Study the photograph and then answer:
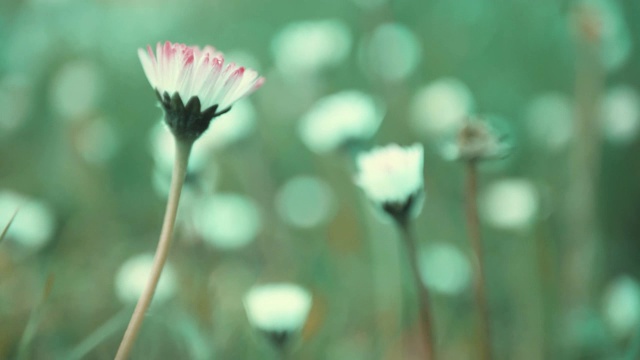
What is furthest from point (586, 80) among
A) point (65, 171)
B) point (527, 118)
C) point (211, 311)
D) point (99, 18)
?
point (99, 18)

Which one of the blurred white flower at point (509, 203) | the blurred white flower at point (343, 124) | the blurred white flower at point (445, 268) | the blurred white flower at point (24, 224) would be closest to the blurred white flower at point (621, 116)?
the blurred white flower at point (509, 203)

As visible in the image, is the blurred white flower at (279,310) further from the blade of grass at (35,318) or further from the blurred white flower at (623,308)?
the blurred white flower at (623,308)

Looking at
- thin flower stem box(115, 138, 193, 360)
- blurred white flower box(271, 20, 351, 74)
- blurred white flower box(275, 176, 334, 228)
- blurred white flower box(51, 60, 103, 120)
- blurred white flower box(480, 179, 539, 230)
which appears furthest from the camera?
blurred white flower box(51, 60, 103, 120)

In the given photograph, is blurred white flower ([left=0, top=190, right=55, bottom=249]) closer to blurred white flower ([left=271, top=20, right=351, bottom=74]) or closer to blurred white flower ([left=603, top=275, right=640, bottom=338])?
blurred white flower ([left=271, top=20, right=351, bottom=74])

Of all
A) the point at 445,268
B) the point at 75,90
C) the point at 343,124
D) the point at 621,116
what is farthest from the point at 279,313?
the point at 75,90

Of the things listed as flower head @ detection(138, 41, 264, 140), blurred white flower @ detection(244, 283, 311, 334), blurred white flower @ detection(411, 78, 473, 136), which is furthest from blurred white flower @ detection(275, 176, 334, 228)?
flower head @ detection(138, 41, 264, 140)

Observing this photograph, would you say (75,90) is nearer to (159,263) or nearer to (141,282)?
(141,282)
